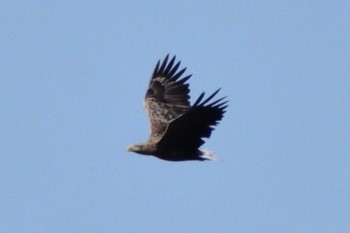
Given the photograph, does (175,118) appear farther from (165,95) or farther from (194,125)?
(165,95)

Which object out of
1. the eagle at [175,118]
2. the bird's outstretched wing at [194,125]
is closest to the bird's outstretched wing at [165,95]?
the eagle at [175,118]

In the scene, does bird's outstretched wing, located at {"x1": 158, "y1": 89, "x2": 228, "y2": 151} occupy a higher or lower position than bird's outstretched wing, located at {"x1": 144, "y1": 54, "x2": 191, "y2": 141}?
lower

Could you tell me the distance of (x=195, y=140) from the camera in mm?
18203

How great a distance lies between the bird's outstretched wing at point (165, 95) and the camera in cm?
2095

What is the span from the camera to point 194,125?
1783 centimetres

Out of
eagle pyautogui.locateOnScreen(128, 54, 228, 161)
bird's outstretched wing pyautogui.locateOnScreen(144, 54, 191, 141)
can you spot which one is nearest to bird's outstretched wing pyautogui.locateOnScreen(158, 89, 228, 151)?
eagle pyautogui.locateOnScreen(128, 54, 228, 161)

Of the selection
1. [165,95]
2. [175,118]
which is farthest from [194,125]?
[165,95]

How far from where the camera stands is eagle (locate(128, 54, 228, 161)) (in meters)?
17.5

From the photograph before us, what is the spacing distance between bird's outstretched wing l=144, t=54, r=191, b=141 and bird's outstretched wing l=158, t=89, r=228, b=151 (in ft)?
7.25

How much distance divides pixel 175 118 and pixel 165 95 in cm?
366

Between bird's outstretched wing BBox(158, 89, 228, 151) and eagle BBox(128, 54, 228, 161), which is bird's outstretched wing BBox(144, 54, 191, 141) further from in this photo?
bird's outstretched wing BBox(158, 89, 228, 151)

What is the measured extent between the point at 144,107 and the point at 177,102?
817 millimetres

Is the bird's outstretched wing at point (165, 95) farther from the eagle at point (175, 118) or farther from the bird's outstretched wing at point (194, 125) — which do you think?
the bird's outstretched wing at point (194, 125)

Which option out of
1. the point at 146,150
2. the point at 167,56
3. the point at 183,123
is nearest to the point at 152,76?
the point at 167,56
